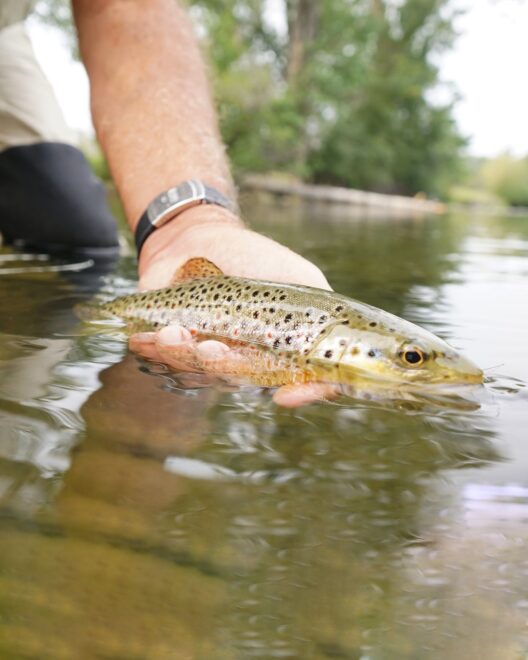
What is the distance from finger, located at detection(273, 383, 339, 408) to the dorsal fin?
73 cm

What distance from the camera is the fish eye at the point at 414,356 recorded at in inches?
74.0

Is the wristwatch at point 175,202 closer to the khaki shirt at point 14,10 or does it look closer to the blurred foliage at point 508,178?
the khaki shirt at point 14,10

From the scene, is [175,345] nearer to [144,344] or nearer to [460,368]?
[144,344]

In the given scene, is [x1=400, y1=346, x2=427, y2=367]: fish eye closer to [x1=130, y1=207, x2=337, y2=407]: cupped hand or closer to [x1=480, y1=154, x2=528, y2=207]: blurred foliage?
[x1=130, y1=207, x2=337, y2=407]: cupped hand

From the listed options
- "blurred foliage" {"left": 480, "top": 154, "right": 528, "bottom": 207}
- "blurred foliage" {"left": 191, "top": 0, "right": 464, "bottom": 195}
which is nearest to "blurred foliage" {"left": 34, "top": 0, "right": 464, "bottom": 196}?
"blurred foliage" {"left": 191, "top": 0, "right": 464, "bottom": 195}

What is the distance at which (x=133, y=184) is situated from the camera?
324 centimetres

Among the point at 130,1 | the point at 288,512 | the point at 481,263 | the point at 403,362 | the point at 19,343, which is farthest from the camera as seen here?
the point at 481,263

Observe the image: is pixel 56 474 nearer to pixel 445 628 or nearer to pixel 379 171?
pixel 445 628

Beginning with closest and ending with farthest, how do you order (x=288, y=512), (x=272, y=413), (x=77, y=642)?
(x=77, y=642) < (x=288, y=512) < (x=272, y=413)

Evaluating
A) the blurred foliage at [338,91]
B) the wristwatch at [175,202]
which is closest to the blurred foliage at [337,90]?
the blurred foliage at [338,91]

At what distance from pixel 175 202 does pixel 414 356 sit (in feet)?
4.78

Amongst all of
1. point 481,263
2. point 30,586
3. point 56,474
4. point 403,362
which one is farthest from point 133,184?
point 481,263

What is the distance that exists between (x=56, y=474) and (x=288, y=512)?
0.40 m

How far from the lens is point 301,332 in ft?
6.79
